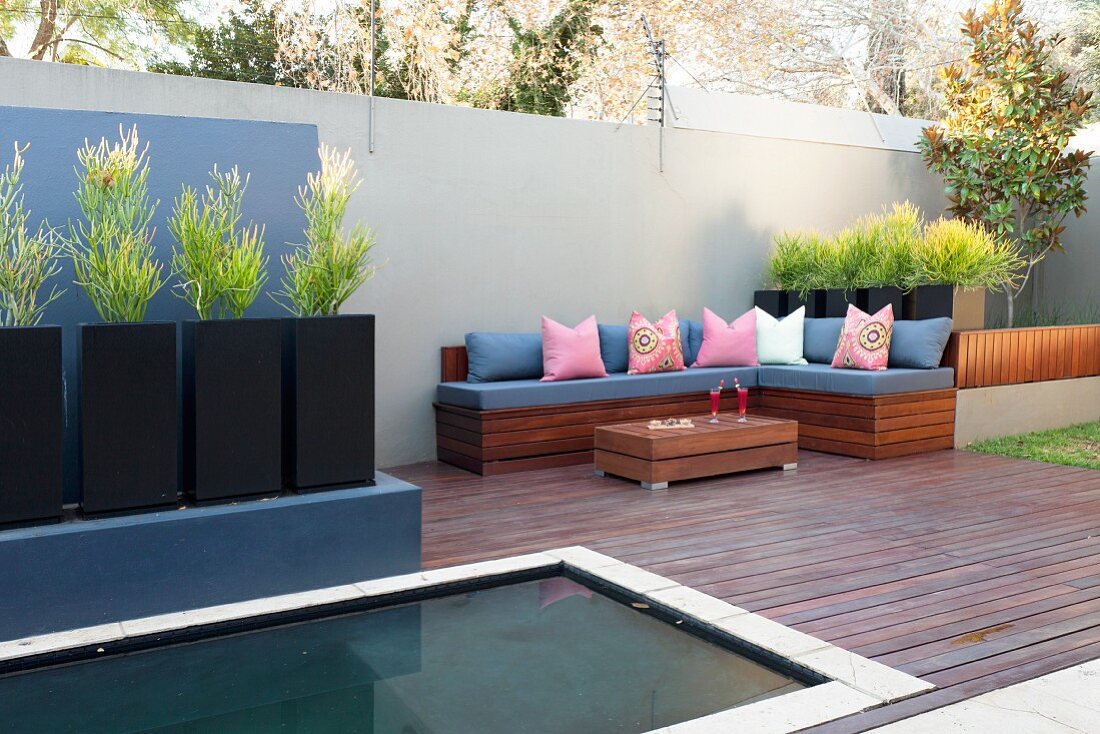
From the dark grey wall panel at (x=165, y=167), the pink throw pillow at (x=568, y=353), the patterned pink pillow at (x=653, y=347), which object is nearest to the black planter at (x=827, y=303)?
the patterned pink pillow at (x=653, y=347)

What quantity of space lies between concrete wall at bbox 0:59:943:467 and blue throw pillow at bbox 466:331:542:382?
0.92 feet

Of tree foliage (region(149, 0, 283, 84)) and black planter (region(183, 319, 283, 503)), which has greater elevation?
tree foliage (region(149, 0, 283, 84))

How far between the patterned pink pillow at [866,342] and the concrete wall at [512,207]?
1392 millimetres

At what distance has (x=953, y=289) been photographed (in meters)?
6.80

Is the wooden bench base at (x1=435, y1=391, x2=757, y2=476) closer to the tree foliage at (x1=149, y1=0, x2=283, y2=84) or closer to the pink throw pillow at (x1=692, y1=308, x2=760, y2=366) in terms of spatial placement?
the pink throw pillow at (x1=692, y1=308, x2=760, y2=366)

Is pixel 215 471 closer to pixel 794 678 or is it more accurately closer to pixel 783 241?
pixel 794 678

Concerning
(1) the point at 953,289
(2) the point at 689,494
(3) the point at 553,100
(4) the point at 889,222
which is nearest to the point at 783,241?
(4) the point at 889,222

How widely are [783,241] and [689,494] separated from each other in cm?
344

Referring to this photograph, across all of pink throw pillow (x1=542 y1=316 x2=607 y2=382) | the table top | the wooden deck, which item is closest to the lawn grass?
the wooden deck

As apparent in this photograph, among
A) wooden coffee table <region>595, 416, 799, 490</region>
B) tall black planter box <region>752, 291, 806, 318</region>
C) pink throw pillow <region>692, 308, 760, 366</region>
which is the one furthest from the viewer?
tall black planter box <region>752, 291, 806, 318</region>

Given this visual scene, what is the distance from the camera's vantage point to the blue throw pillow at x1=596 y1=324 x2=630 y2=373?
6879 mm

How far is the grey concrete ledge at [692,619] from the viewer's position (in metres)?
2.47

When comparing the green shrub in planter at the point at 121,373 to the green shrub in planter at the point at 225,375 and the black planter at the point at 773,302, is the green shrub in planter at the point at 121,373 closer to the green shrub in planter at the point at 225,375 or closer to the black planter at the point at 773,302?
the green shrub in planter at the point at 225,375

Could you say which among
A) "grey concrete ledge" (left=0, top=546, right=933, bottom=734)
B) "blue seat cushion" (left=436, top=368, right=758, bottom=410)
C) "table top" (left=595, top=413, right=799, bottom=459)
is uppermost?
"blue seat cushion" (left=436, top=368, right=758, bottom=410)
